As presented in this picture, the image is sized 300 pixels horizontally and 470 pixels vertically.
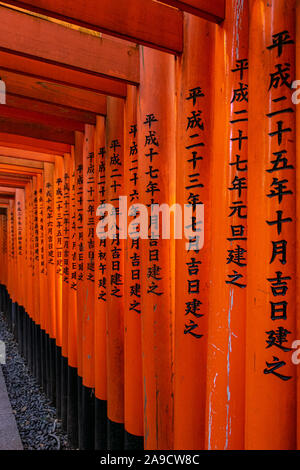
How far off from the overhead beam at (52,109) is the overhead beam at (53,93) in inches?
3.6

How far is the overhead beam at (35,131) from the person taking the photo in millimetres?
5375

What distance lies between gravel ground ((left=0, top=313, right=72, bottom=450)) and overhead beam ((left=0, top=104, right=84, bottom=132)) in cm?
508

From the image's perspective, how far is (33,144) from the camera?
6012 millimetres

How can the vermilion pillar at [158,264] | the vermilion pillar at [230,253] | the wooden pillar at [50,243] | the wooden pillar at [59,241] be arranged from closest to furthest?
1. the vermilion pillar at [230,253]
2. the vermilion pillar at [158,264]
3. the wooden pillar at [59,241]
4. the wooden pillar at [50,243]

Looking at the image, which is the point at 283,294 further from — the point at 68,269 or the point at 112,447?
the point at 68,269

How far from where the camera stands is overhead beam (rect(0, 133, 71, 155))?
585cm

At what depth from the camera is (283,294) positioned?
1919 millimetres

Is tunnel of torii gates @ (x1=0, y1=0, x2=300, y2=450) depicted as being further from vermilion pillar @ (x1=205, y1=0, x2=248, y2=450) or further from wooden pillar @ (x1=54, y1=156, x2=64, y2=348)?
wooden pillar @ (x1=54, y1=156, x2=64, y2=348)

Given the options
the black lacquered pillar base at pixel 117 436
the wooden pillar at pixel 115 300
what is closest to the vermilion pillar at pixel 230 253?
the wooden pillar at pixel 115 300

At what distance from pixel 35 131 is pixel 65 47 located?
2.62m

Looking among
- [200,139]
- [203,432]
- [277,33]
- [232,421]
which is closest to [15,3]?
[200,139]

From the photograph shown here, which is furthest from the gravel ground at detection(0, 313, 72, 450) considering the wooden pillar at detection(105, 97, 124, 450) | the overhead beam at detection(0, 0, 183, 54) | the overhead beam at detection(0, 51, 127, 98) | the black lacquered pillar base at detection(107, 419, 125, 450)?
the overhead beam at detection(0, 0, 183, 54)

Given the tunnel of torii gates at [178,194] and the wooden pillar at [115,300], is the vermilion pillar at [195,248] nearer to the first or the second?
the tunnel of torii gates at [178,194]

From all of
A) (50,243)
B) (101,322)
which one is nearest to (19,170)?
(50,243)
